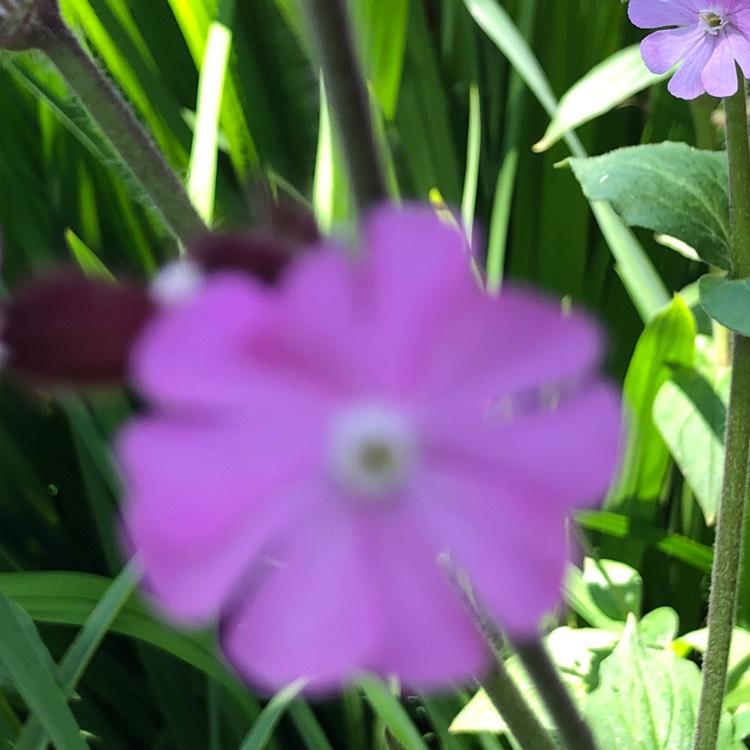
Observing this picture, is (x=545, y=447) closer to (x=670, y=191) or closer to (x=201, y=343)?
(x=201, y=343)

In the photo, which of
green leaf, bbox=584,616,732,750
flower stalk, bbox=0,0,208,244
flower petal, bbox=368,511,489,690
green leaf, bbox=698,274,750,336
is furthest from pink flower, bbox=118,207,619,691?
green leaf, bbox=584,616,732,750

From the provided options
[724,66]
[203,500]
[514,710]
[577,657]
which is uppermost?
[724,66]

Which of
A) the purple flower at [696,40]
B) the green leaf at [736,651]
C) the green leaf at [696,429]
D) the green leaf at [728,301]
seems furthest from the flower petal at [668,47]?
the green leaf at [736,651]

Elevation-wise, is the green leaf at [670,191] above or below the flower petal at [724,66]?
below

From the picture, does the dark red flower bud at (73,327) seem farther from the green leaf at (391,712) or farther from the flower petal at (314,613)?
Result: the green leaf at (391,712)

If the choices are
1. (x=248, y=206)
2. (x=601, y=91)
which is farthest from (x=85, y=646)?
(x=601, y=91)

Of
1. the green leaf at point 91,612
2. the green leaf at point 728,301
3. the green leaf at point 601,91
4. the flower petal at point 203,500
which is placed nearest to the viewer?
the flower petal at point 203,500

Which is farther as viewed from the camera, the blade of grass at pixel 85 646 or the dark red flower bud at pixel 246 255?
the blade of grass at pixel 85 646

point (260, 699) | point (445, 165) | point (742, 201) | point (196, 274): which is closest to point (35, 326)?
point (196, 274)
